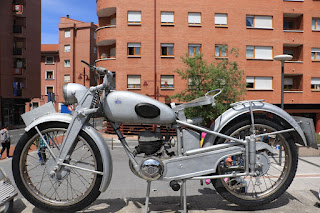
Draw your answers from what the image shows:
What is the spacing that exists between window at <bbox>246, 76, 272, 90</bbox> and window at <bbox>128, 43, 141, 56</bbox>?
31.7ft

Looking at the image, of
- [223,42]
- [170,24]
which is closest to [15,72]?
[170,24]

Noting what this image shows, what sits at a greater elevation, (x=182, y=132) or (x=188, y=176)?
(x=182, y=132)

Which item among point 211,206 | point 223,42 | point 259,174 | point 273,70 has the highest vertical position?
point 223,42

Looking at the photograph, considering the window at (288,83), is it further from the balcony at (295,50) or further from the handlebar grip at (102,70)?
the handlebar grip at (102,70)

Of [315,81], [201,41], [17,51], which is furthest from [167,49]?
[17,51]

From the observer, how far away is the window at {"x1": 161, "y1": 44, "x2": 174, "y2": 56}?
2008 cm

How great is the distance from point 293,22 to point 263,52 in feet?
16.6

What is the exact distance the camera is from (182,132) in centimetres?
330

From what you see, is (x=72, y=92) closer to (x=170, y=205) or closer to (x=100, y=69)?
(x=100, y=69)

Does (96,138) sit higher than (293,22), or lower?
lower

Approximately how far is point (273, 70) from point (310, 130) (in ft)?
63.3

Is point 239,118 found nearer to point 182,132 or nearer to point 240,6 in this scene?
point 182,132

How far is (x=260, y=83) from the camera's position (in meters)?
20.7

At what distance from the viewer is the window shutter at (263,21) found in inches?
815
